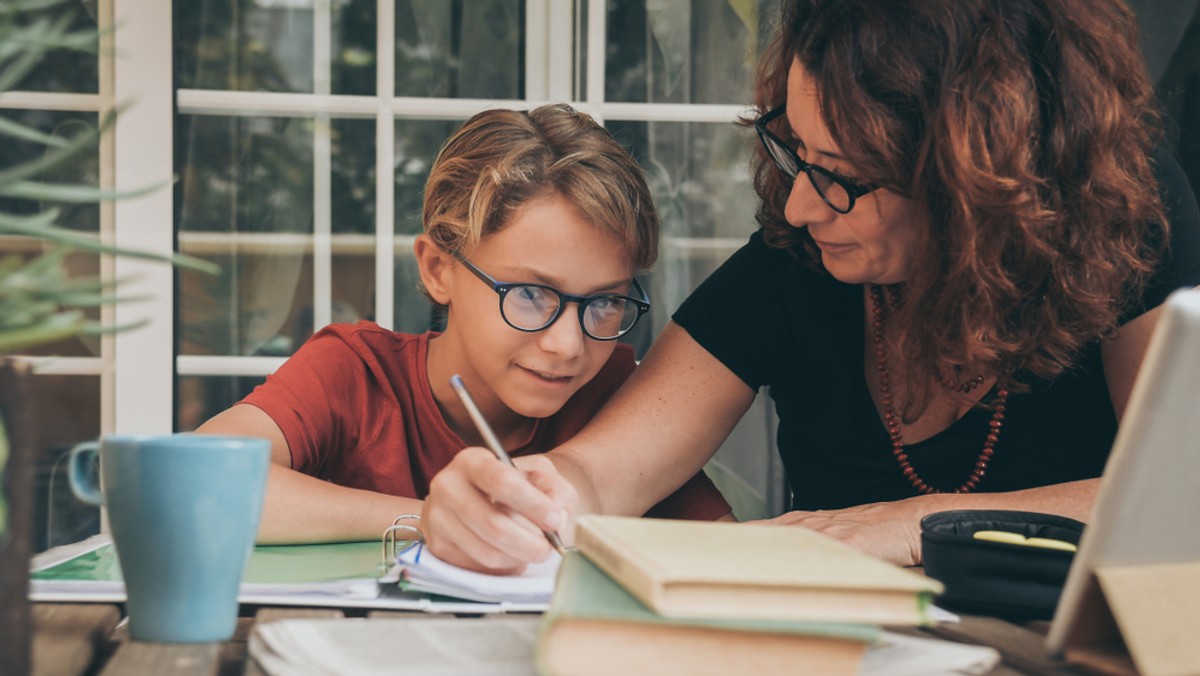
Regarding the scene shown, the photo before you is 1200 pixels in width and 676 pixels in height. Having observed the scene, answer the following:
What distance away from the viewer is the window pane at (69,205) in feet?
8.01

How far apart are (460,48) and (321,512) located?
1.45 meters

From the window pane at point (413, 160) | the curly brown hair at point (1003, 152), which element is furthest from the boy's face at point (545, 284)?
the window pane at point (413, 160)

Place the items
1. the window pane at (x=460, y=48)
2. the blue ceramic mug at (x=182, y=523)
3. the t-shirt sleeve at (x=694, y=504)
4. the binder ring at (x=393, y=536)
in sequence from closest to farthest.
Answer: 1. the blue ceramic mug at (x=182, y=523)
2. the binder ring at (x=393, y=536)
3. the t-shirt sleeve at (x=694, y=504)
4. the window pane at (x=460, y=48)

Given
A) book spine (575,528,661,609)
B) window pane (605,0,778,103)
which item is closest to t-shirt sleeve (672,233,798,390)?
book spine (575,528,661,609)

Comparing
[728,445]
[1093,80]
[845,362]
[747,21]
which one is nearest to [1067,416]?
[845,362]

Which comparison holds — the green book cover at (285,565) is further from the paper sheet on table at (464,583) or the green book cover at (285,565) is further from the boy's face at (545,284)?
the boy's face at (545,284)

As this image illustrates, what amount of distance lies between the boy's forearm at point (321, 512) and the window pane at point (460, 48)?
4.41 feet

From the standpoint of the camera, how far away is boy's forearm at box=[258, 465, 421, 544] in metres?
1.23

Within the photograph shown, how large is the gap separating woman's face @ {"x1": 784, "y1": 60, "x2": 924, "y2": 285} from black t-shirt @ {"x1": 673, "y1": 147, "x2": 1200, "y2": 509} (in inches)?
6.8

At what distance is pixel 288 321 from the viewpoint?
2.51 m

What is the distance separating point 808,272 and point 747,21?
3.63 feet

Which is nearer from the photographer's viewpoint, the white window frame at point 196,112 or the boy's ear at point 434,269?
the boy's ear at point 434,269

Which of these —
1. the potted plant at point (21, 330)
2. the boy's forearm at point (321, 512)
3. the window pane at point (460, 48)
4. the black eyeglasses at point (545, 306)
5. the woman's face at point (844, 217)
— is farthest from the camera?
the window pane at point (460, 48)

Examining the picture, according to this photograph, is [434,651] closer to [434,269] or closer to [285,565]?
[285,565]
